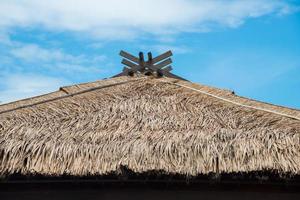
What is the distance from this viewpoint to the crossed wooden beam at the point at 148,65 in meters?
7.12

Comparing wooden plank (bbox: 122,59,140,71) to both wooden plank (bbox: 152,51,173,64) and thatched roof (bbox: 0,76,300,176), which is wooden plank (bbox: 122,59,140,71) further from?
thatched roof (bbox: 0,76,300,176)

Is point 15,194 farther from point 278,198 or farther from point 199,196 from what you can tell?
point 278,198

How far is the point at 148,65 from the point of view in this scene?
23.6 feet

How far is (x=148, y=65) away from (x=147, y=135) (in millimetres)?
2558

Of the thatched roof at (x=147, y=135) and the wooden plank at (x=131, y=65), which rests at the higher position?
the wooden plank at (x=131, y=65)

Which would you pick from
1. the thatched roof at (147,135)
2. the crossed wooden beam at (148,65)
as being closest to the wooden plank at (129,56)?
the crossed wooden beam at (148,65)

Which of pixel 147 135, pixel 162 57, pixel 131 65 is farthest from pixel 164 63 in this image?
pixel 147 135

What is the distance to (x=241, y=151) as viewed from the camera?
14.6 ft

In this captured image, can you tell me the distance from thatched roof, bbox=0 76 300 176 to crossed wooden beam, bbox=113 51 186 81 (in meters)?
1.16

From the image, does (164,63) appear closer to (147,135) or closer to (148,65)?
(148,65)

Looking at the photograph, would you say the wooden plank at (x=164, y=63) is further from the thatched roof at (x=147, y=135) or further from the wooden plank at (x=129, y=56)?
the thatched roof at (x=147, y=135)

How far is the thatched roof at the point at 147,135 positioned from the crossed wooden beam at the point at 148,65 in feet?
3.82

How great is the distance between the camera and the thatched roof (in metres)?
4.40

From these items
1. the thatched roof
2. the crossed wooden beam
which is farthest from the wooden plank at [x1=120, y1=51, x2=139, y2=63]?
the thatched roof
